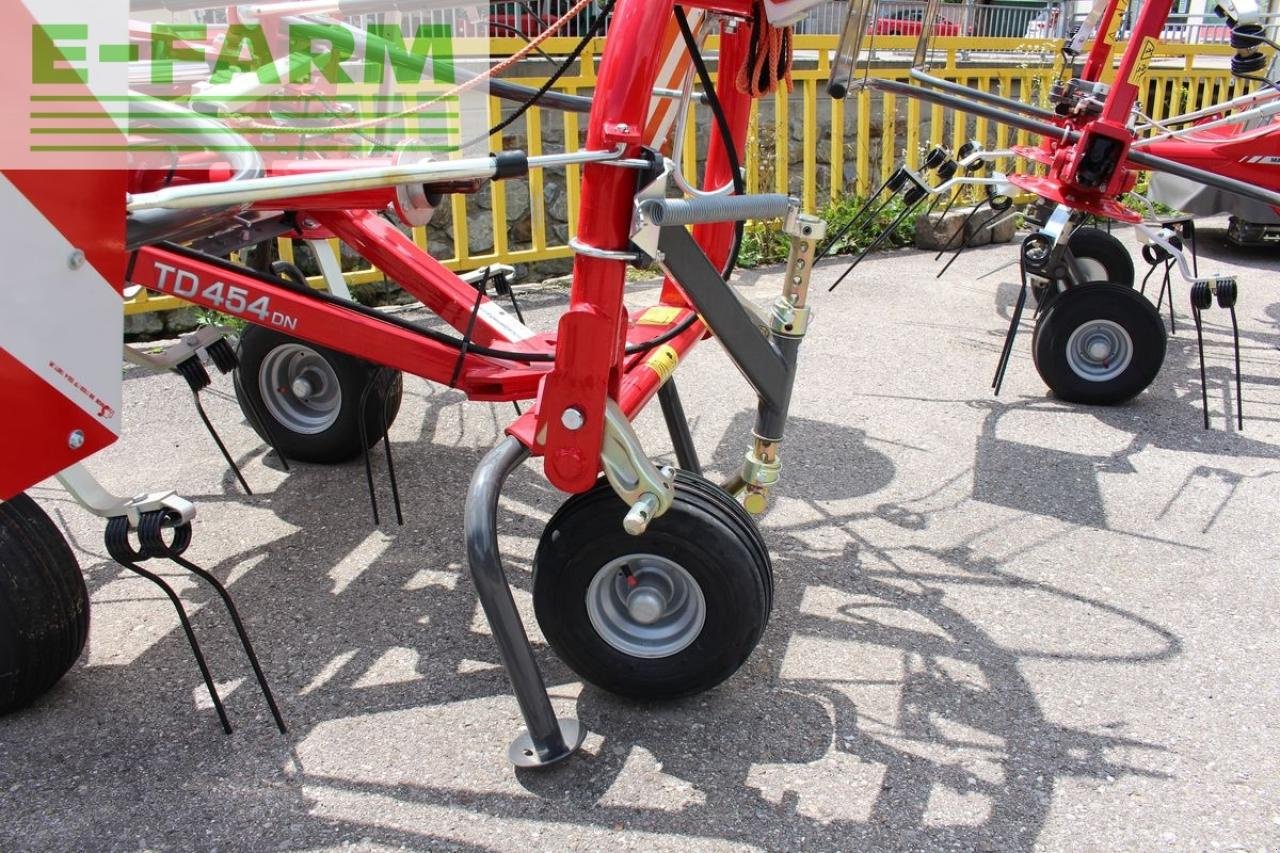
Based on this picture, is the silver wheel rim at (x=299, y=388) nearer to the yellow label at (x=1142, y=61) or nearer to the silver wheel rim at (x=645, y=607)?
the silver wheel rim at (x=645, y=607)

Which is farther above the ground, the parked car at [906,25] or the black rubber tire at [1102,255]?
the parked car at [906,25]

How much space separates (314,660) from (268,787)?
1.62 ft

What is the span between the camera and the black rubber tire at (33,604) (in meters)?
2.27

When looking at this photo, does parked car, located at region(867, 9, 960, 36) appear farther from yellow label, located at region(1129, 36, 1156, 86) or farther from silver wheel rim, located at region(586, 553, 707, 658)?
silver wheel rim, located at region(586, 553, 707, 658)

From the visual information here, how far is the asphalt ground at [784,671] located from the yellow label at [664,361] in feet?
2.28

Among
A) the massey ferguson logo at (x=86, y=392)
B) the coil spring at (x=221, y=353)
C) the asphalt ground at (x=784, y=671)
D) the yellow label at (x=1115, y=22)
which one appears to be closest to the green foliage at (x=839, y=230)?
the yellow label at (x=1115, y=22)

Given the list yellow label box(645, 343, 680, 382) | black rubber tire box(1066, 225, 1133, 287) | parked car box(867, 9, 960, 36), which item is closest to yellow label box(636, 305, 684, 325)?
yellow label box(645, 343, 680, 382)

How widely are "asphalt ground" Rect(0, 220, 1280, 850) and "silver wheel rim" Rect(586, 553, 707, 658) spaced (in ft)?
0.58

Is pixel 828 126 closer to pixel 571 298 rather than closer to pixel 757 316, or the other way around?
pixel 757 316

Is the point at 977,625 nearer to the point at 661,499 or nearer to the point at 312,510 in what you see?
the point at 661,499

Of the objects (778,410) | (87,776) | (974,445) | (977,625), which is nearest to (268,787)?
(87,776)

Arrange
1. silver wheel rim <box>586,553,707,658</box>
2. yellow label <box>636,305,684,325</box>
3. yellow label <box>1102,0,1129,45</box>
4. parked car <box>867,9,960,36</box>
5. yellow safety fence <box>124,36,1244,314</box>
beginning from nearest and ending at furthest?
1. silver wheel rim <box>586,553,707,658</box>
2. yellow label <box>636,305,684,325</box>
3. yellow label <box>1102,0,1129,45</box>
4. yellow safety fence <box>124,36,1244,314</box>
5. parked car <box>867,9,960,36</box>

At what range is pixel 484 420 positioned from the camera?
4.29 meters

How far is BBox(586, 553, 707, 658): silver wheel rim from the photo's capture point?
2.38 meters
